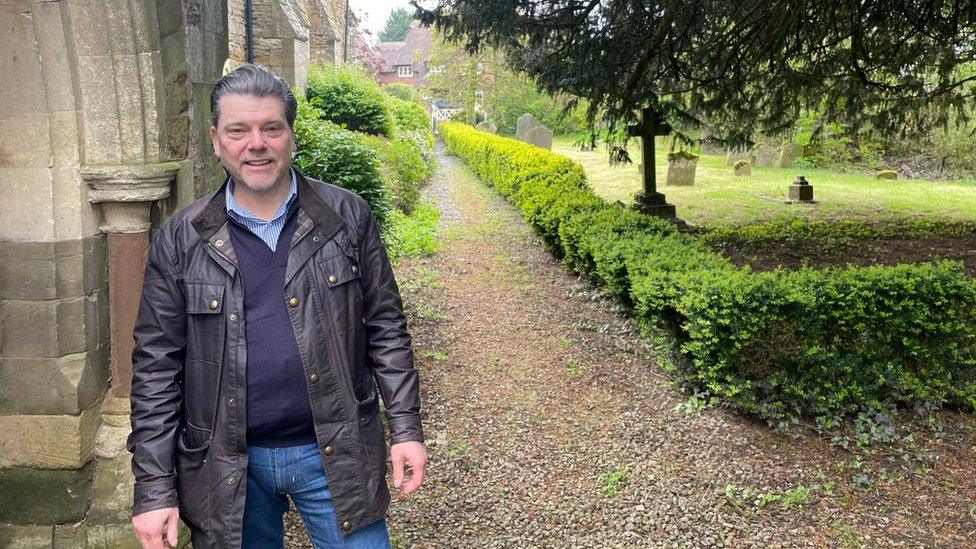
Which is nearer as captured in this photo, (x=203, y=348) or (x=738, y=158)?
(x=203, y=348)

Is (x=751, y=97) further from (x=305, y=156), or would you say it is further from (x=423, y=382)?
(x=423, y=382)

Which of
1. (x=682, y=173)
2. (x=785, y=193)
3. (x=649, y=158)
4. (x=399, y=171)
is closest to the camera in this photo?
(x=649, y=158)

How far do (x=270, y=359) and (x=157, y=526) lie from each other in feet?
1.72

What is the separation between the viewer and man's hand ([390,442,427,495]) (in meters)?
2.19

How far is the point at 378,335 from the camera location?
2.26m

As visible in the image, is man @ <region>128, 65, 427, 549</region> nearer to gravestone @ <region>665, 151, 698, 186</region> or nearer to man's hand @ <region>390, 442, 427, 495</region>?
man's hand @ <region>390, 442, 427, 495</region>

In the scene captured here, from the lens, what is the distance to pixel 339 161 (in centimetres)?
802

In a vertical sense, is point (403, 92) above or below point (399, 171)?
above

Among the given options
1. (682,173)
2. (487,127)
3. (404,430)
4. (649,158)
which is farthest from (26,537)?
(487,127)

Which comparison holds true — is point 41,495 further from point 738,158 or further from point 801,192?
point 738,158

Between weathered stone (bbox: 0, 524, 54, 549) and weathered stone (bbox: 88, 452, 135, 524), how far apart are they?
0.18 m

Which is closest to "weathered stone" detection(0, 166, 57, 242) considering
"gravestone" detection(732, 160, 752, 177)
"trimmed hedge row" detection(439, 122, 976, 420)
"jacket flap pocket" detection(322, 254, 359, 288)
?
"jacket flap pocket" detection(322, 254, 359, 288)

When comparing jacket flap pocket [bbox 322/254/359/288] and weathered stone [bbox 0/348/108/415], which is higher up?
jacket flap pocket [bbox 322/254/359/288]

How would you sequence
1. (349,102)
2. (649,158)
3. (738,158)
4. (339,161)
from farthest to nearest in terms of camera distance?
(738,158), (349,102), (649,158), (339,161)
